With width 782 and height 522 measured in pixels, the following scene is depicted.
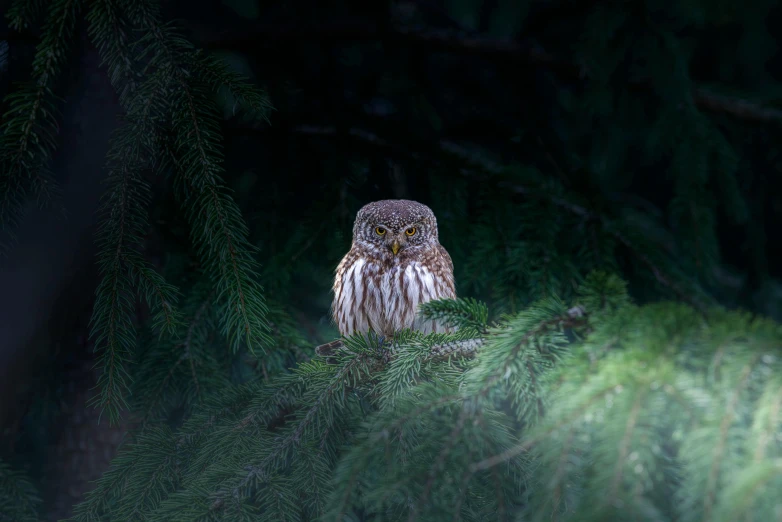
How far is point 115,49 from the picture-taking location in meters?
1.83

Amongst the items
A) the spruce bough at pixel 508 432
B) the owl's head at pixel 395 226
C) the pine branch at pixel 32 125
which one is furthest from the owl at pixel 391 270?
the pine branch at pixel 32 125

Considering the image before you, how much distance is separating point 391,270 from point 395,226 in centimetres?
21

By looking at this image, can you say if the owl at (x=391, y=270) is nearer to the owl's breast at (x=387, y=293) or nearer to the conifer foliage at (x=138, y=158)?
the owl's breast at (x=387, y=293)

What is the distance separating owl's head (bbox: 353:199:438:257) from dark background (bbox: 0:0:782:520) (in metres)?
0.16

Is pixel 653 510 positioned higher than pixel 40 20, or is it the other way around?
pixel 40 20

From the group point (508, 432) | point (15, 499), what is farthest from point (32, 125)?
point (508, 432)

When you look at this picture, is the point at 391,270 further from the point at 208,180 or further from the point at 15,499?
the point at 15,499

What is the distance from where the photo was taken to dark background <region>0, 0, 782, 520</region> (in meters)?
2.46

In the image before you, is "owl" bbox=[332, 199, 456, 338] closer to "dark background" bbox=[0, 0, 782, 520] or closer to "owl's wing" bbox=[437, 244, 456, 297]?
"owl's wing" bbox=[437, 244, 456, 297]

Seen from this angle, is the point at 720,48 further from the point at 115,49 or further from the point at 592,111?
the point at 115,49

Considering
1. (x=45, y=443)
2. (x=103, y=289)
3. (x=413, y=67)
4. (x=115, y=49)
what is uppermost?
(x=413, y=67)

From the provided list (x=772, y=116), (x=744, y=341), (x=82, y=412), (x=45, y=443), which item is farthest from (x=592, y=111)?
(x=45, y=443)

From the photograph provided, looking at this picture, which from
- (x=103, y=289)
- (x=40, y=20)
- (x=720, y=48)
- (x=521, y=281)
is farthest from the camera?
(x=720, y=48)

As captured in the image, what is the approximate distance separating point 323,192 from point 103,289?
1.33 meters
